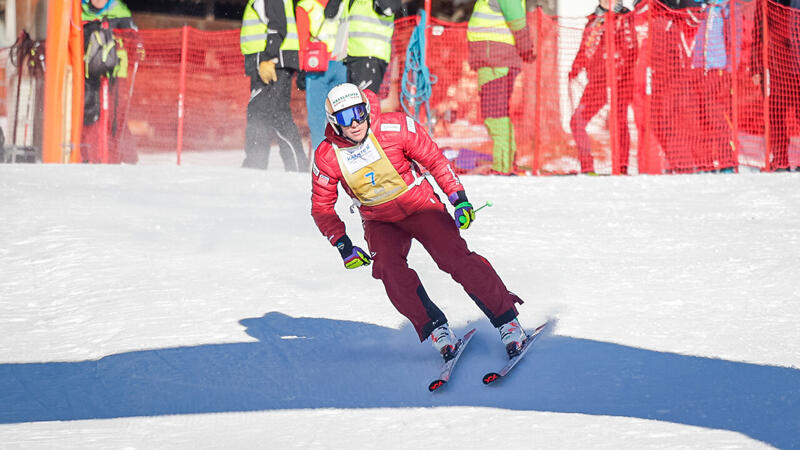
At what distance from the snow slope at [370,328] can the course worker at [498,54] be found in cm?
155

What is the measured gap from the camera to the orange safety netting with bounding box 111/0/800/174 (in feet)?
33.2

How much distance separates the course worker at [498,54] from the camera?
33.1ft

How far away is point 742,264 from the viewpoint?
650cm

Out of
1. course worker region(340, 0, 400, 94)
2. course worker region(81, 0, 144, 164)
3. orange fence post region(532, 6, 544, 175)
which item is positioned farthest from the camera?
course worker region(81, 0, 144, 164)

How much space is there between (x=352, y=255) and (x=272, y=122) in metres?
5.54

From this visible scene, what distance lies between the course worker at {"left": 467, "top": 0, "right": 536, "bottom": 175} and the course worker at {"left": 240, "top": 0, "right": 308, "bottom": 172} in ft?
6.60

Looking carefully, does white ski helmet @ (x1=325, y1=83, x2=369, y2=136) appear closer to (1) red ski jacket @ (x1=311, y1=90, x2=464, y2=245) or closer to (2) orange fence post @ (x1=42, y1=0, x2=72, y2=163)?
(1) red ski jacket @ (x1=311, y1=90, x2=464, y2=245)

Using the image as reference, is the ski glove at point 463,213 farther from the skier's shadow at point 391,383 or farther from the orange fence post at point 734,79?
the orange fence post at point 734,79

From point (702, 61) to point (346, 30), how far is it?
12.8ft

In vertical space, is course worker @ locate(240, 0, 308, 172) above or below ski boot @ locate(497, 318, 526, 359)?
above

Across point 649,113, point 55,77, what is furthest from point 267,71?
point 649,113

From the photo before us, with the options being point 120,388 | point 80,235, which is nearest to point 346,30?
point 80,235

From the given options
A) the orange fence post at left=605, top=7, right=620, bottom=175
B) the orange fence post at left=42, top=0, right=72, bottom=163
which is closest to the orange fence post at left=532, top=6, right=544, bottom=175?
the orange fence post at left=605, top=7, right=620, bottom=175

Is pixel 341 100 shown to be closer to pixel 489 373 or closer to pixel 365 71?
pixel 489 373
